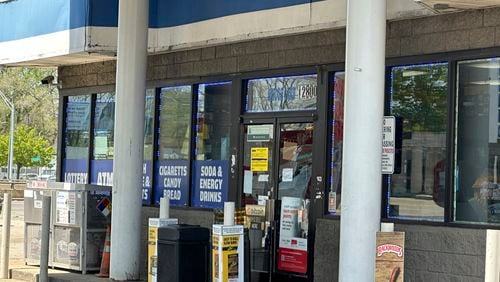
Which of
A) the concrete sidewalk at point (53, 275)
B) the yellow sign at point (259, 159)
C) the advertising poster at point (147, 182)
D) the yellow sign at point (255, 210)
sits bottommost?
the concrete sidewalk at point (53, 275)

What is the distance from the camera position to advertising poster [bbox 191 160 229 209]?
12.5 m

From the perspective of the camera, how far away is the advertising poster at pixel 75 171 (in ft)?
50.4

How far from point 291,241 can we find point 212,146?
2.30 meters

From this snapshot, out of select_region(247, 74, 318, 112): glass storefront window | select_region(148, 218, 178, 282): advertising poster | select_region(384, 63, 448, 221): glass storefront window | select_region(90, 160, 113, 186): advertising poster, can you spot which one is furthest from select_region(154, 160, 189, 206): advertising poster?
select_region(384, 63, 448, 221): glass storefront window

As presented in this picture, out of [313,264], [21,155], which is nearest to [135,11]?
[313,264]

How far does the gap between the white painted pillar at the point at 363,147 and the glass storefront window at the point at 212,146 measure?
13.4ft

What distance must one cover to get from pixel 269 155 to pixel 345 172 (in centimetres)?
320

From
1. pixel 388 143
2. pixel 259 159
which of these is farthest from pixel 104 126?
pixel 388 143

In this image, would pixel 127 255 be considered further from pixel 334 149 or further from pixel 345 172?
pixel 345 172

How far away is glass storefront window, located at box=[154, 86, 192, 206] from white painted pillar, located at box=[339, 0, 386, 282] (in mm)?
5009

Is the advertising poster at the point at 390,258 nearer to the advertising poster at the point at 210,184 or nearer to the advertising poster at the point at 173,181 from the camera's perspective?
the advertising poster at the point at 210,184

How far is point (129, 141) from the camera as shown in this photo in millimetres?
11891

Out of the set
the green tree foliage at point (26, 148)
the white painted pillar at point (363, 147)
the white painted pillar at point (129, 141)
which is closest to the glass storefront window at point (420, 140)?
the white painted pillar at point (363, 147)

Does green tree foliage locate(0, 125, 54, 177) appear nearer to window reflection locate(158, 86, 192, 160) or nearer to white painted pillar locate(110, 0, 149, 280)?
window reflection locate(158, 86, 192, 160)
